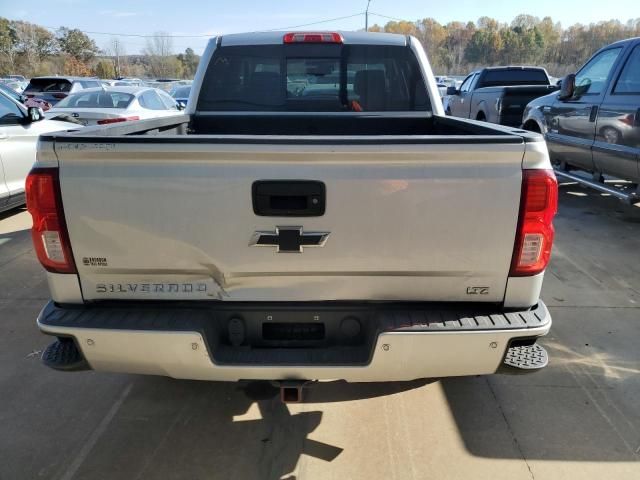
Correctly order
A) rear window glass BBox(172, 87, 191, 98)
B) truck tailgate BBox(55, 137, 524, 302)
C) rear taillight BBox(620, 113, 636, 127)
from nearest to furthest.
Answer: truck tailgate BBox(55, 137, 524, 302)
rear taillight BBox(620, 113, 636, 127)
rear window glass BBox(172, 87, 191, 98)

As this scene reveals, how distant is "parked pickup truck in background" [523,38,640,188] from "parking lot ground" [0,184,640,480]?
3.06 m

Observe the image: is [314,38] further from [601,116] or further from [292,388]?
[601,116]

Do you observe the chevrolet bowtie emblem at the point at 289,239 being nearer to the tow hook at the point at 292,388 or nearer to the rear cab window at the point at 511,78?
the tow hook at the point at 292,388

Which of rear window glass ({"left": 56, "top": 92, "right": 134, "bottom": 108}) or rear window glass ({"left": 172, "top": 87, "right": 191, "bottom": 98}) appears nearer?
rear window glass ({"left": 56, "top": 92, "right": 134, "bottom": 108})

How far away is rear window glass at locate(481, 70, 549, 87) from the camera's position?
13633mm

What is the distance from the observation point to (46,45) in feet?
208

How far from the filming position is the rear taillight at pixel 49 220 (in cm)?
213

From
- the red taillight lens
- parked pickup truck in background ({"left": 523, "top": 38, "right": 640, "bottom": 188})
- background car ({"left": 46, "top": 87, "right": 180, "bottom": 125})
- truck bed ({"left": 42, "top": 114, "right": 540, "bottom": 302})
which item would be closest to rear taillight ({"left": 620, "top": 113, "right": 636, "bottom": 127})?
parked pickup truck in background ({"left": 523, "top": 38, "right": 640, "bottom": 188})

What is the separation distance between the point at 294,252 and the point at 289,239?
6cm

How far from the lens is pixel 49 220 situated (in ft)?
7.16

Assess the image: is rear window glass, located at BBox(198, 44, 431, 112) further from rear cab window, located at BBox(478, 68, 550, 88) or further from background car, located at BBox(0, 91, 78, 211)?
rear cab window, located at BBox(478, 68, 550, 88)

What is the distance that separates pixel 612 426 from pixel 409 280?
165 cm

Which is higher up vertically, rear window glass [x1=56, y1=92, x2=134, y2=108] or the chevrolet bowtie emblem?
rear window glass [x1=56, y1=92, x2=134, y2=108]

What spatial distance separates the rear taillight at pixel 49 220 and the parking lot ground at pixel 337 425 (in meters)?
1.11
